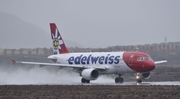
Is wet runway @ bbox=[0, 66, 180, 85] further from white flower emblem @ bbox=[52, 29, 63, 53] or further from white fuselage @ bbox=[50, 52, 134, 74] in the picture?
white flower emblem @ bbox=[52, 29, 63, 53]

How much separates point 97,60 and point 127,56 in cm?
441

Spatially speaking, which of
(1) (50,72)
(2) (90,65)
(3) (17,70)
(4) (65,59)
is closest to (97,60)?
(2) (90,65)

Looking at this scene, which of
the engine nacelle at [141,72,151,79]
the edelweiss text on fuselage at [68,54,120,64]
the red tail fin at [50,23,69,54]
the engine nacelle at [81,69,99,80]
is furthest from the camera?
the red tail fin at [50,23,69,54]

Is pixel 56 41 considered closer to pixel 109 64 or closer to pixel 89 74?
pixel 109 64

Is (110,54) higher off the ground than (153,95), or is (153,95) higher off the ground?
(110,54)

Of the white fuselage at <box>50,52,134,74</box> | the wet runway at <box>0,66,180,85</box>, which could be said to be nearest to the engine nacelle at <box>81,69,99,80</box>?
the white fuselage at <box>50,52,134,74</box>

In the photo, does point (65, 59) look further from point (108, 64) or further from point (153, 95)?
point (153, 95)

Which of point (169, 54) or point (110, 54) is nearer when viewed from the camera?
point (110, 54)

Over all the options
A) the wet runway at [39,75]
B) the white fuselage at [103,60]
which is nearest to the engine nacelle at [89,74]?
the white fuselage at [103,60]

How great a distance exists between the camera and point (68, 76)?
6341 cm

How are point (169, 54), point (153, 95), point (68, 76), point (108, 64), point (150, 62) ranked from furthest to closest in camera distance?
point (169, 54) → point (68, 76) → point (108, 64) → point (150, 62) → point (153, 95)

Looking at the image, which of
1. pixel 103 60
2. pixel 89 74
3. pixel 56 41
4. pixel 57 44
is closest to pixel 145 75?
pixel 103 60

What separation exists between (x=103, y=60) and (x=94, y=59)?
4.79ft

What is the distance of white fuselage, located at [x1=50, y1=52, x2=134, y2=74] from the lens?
2084 inches
